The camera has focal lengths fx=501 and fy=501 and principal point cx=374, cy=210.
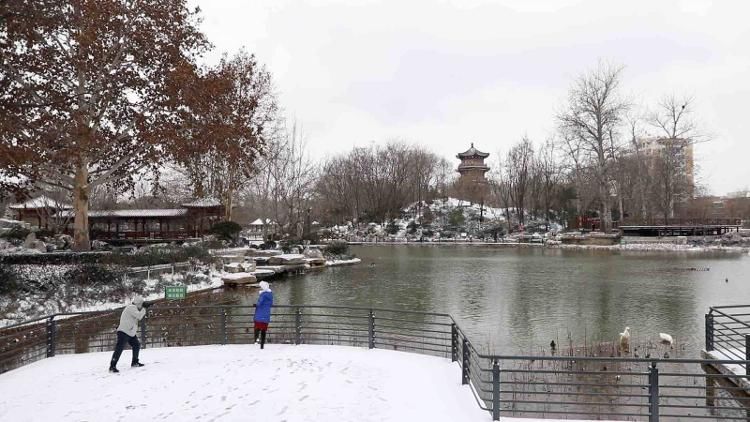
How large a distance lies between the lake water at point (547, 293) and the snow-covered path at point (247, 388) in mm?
5561

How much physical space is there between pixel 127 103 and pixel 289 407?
19.6 meters

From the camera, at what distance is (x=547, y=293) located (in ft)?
74.2

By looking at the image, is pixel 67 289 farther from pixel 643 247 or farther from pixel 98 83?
pixel 643 247

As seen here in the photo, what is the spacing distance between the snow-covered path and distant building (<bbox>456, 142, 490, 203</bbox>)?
250ft

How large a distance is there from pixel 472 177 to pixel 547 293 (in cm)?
6534

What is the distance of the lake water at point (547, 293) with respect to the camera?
15539 millimetres

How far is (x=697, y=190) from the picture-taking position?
201ft

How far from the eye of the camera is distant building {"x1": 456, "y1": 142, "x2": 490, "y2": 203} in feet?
279

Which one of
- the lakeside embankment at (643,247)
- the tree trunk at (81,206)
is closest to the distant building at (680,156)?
the lakeside embankment at (643,247)

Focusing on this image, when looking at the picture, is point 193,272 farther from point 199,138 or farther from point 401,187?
point 401,187

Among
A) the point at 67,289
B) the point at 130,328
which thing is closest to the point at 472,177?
the point at 67,289

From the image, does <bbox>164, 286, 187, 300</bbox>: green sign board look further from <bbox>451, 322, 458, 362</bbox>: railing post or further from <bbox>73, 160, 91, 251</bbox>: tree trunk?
<bbox>73, 160, 91, 251</bbox>: tree trunk

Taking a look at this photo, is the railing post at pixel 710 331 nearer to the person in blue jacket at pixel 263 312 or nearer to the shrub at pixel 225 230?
the person in blue jacket at pixel 263 312

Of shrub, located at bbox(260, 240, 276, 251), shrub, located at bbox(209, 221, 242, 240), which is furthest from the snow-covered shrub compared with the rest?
shrub, located at bbox(260, 240, 276, 251)
